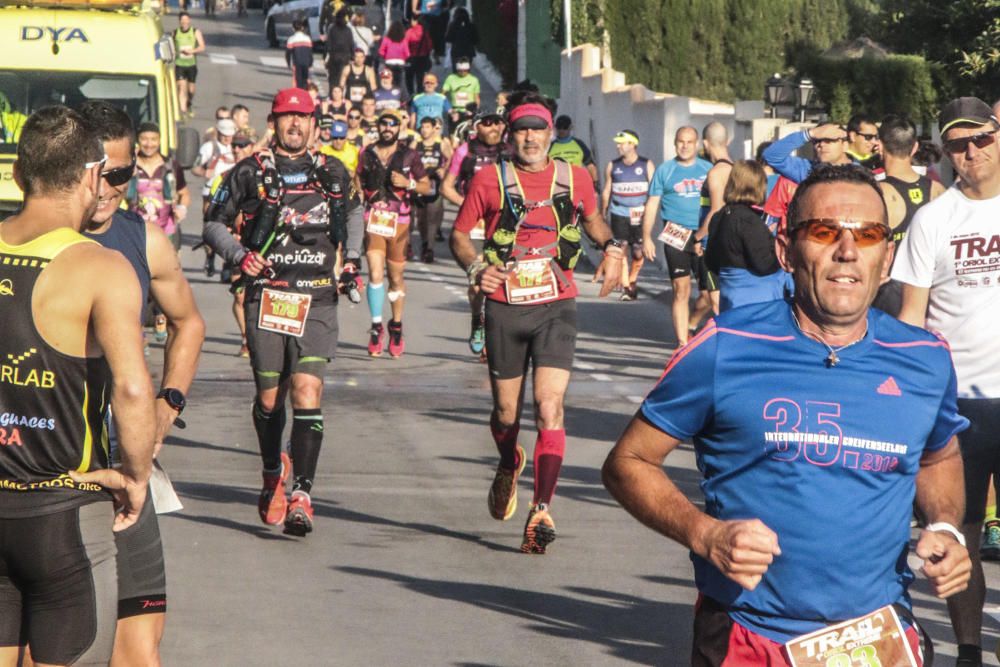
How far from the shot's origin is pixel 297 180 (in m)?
9.77

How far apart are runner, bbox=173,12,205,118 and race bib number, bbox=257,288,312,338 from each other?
31907mm

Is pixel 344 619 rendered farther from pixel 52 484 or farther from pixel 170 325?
pixel 52 484

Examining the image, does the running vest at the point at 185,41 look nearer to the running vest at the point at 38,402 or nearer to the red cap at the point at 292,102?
the red cap at the point at 292,102

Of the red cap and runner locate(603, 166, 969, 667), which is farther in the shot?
the red cap

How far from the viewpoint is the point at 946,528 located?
4.30 meters

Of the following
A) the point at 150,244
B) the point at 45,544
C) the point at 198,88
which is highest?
the point at 150,244

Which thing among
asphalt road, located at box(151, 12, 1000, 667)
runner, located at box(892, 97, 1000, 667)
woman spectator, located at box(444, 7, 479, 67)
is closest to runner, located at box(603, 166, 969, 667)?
runner, located at box(892, 97, 1000, 667)

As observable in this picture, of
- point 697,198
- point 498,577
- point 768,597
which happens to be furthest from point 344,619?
point 697,198

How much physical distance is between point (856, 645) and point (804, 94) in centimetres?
2046

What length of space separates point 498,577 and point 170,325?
2956mm

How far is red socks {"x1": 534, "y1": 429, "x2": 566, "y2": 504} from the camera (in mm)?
9289

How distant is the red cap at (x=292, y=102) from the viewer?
9453 millimetres

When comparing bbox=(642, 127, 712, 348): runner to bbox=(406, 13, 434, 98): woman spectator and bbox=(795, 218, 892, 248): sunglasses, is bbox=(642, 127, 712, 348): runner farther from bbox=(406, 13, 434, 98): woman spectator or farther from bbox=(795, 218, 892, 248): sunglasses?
bbox=(406, 13, 434, 98): woman spectator

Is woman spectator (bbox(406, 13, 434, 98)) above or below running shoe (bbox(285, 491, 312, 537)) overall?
below
